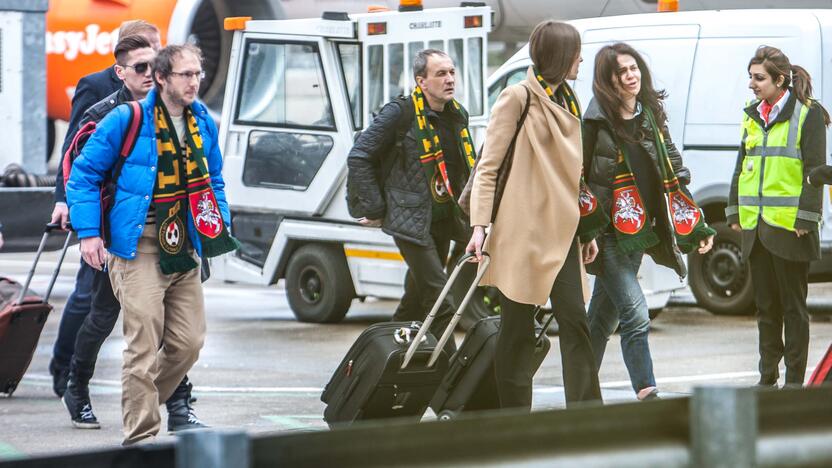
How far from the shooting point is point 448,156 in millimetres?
7359

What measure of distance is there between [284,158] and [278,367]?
242cm

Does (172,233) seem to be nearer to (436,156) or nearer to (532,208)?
(532,208)

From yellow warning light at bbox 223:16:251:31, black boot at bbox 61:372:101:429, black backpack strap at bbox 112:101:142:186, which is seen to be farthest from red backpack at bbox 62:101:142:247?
yellow warning light at bbox 223:16:251:31

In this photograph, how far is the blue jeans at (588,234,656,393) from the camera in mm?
6309

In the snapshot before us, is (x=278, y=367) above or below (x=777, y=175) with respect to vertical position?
below

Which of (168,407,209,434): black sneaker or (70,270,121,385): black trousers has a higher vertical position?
(70,270,121,385): black trousers

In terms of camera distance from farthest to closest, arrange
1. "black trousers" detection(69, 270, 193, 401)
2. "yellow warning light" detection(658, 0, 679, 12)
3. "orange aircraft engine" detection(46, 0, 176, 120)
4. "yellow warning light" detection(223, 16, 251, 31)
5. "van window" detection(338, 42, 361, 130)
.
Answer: "orange aircraft engine" detection(46, 0, 176, 120) → "yellow warning light" detection(658, 0, 679, 12) → "yellow warning light" detection(223, 16, 251, 31) → "van window" detection(338, 42, 361, 130) → "black trousers" detection(69, 270, 193, 401)

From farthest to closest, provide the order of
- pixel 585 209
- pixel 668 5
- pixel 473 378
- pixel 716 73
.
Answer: pixel 668 5
pixel 716 73
pixel 473 378
pixel 585 209

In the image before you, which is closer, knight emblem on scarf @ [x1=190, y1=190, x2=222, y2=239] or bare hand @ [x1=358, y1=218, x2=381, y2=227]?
knight emblem on scarf @ [x1=190, y1=190, x2=222, y2=239]

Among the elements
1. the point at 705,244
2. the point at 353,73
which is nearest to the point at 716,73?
the point at 353,73

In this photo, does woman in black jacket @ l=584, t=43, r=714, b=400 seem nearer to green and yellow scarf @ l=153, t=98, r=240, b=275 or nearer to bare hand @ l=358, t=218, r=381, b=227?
bare hand @ l=358, t=218, r=381, b=227

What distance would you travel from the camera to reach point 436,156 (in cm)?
730

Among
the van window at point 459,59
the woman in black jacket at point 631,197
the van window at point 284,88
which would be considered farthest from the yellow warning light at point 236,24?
the woman in black jacket at point 631,197

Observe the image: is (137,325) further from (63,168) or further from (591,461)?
(591,461)
